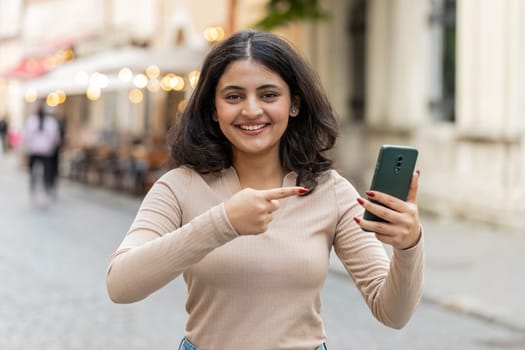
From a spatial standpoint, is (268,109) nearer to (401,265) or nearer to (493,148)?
(401,265)

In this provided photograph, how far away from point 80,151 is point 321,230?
20935 mm

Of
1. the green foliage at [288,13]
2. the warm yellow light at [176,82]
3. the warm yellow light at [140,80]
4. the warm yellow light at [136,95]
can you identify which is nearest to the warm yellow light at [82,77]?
the warm yellow light at [140,80]

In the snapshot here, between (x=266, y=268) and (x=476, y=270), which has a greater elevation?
(x=266, y=268)

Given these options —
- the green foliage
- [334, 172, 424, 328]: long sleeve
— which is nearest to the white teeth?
[334, 172, 424, 328]: long sleeve

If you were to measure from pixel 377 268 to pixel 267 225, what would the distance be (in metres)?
0.39

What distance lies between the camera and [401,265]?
7.30ft

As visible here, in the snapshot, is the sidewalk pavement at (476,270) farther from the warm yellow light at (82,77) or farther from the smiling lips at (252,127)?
the warm yellow light at (82,77)

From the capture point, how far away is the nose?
2336mm

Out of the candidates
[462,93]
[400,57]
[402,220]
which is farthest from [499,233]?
[402,220]

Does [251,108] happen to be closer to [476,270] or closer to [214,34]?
[476,270]

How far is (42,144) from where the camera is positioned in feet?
52.7

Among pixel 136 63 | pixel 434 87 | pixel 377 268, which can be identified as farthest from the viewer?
pixel 136 63

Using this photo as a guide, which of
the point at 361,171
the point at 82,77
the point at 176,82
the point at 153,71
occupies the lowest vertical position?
the point at 361,171

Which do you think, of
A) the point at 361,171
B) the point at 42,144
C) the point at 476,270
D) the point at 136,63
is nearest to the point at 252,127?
the point at 476,270
